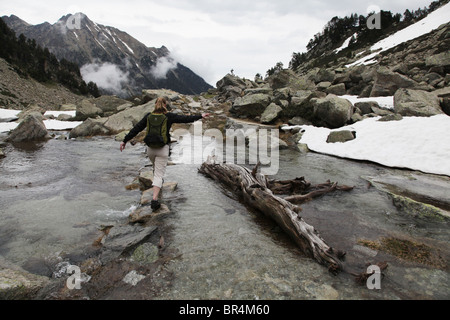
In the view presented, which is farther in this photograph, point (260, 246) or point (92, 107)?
point (92, 107)

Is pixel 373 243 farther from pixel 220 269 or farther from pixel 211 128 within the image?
pixel 211 128

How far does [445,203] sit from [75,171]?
566 inches

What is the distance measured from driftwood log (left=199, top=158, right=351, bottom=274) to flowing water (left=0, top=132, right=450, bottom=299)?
198mm

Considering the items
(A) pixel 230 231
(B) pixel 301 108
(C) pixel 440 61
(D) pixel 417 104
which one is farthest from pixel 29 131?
(C) pixel 440 61

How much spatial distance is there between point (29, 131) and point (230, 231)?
20952 millimetres

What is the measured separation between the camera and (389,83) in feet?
75.9

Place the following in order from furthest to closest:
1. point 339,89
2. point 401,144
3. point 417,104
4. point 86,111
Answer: point 86,111, point 339,89, point 417,104, point 401,144

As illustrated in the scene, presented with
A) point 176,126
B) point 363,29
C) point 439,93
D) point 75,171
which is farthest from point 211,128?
point 363,29

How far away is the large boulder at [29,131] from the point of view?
1859cm

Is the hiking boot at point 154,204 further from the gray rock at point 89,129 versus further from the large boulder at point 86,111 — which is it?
the large boulder at point 86,111

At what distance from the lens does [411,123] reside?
14.0 meters

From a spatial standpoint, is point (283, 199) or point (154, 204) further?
point (154, 204)

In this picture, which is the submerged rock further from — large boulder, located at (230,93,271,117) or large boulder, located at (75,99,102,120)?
large boulder, located at (75,99,102,120)

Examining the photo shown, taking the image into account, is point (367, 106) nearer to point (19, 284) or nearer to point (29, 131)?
point (19, 284)
